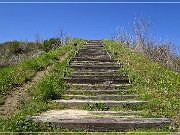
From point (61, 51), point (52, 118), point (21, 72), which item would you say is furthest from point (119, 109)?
point (61, 51)

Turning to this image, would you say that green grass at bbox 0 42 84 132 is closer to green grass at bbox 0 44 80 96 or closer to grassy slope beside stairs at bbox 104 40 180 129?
green grass at bbox 0 44 80 96

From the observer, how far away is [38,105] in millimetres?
11195

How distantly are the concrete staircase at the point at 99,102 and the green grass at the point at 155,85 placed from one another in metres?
0.33

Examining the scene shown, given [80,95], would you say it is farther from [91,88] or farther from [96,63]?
[96,63]

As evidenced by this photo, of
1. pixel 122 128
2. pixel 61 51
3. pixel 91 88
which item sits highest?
pixel 61 51

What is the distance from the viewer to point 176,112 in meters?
10.8

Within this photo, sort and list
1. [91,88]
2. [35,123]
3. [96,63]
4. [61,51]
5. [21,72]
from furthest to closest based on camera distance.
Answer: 1. [61,51]
2. [96,63]
3. [21,72]
4. [91,88]
5. [35,123]

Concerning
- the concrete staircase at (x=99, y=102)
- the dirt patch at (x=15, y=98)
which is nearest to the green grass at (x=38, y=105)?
the dirt patch at (x=15, y=98)

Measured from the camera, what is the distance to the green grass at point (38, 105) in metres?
9.24

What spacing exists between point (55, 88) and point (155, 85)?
3262 mm

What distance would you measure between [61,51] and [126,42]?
288 inches

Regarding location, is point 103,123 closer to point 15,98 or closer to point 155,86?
point 15,98

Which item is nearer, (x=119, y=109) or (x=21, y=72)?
(x=119, y=109)

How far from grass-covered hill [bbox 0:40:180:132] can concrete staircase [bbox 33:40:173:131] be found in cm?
29
